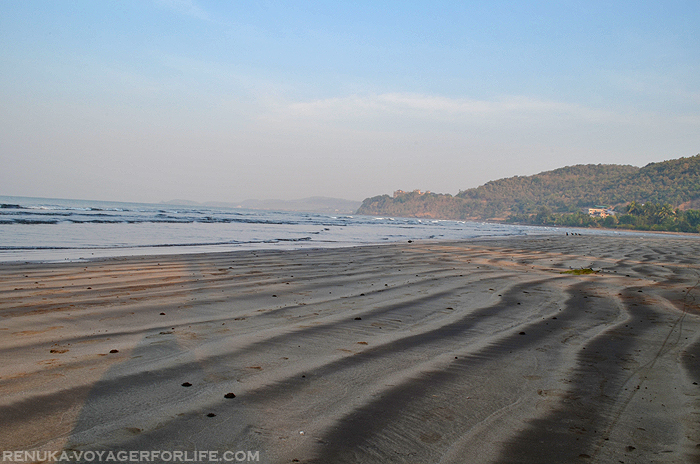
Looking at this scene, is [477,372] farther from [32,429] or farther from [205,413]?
[32,429]

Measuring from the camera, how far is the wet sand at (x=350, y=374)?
219 cm

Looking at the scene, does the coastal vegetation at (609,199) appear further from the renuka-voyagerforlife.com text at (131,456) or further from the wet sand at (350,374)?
the renuka-voyagerforlife.com text at (131,456)

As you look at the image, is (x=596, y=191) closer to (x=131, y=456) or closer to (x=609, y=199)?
(x=609, y=199)

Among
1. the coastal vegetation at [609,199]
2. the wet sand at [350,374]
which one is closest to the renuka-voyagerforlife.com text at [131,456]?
the wet sand at [350,374]

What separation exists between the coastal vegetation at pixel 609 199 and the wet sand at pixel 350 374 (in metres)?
89.8

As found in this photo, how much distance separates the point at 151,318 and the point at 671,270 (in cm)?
1255

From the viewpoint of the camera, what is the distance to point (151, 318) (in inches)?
186

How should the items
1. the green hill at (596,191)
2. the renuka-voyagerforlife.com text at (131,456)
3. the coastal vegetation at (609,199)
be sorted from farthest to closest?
the green hill at (596,191)
the coastal vegetation at (609,199)
the renuka-voyagerforlife.com text at (131,456)

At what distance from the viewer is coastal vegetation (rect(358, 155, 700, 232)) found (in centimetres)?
8800

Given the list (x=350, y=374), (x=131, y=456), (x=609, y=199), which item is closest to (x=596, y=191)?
(x=609, y=199)

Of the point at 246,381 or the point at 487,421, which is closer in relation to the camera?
the point at 487,421

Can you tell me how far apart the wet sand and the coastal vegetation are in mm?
89765

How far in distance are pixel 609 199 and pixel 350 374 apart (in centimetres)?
16818

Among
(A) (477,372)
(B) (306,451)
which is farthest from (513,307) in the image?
(B) (306,451)
